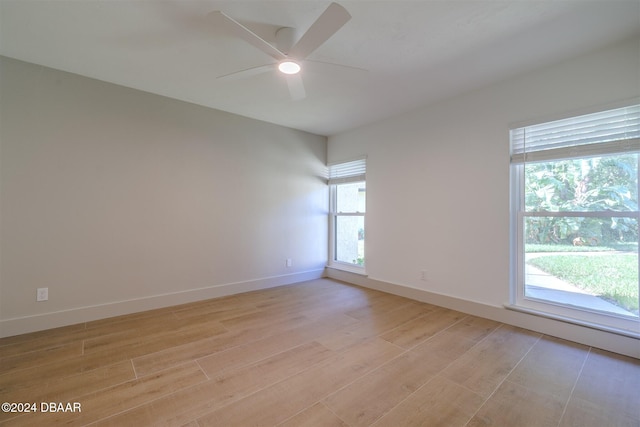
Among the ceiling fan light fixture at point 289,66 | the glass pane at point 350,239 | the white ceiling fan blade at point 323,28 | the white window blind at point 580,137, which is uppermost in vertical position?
the ceiling fan light fixture at point 289,66

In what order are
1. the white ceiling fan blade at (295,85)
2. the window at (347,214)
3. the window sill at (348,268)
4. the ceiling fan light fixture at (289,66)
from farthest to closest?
the window at (347,214), the window sill at (348,268), the white ceiling fan blade at (295,85), the ceiling fan light fixture at (289,66)

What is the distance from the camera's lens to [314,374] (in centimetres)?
189

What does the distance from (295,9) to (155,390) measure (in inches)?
105

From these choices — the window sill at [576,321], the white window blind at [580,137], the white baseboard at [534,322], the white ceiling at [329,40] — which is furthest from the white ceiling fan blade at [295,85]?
the window sill at [576,321]

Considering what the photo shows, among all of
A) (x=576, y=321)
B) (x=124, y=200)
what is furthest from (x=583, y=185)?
(x=124, y=200)

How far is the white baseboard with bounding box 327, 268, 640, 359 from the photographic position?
84.3 inches

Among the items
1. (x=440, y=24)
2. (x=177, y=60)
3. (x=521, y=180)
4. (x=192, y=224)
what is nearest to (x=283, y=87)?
(x=177, y=60)

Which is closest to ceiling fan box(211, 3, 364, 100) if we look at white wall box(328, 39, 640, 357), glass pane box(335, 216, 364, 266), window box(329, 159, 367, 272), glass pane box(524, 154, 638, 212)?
white wall box(328, 39, 640, 357)

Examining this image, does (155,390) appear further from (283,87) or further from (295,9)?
(283,87)

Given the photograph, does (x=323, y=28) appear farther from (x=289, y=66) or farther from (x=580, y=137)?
(x=580, y=137)

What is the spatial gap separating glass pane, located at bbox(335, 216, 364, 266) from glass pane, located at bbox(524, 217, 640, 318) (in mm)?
Result: 2227

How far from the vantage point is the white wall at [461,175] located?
236 centimetres

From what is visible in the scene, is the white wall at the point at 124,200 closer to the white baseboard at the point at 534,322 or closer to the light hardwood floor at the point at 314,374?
the light hardwood floor at the point at 314,374

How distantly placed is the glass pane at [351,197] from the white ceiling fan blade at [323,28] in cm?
262
